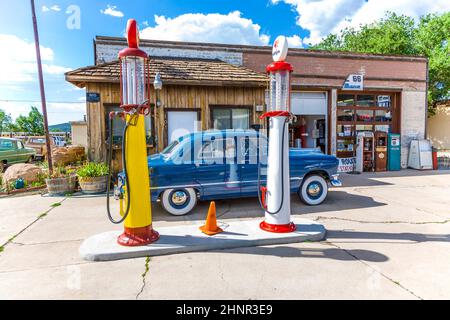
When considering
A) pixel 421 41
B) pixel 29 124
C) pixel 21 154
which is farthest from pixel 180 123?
pixel 29 124

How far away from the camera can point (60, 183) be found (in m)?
7.54

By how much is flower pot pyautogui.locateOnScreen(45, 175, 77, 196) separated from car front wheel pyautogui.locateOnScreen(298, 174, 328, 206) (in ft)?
19.9

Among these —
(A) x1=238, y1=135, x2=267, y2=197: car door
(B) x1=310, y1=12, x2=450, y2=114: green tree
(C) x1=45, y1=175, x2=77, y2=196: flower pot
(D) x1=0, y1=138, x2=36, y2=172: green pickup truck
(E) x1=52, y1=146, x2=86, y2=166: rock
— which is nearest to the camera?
(A) x1=238, y1=135, x2=267, y2=197: car door

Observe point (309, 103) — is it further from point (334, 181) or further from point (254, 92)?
point (334, 181)

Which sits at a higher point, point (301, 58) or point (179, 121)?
point (301, 58)

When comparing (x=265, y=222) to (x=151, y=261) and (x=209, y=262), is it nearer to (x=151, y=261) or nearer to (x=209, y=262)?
(x=209, y=262)

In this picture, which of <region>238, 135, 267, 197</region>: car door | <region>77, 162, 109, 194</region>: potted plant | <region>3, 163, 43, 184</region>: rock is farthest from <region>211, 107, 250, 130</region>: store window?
<region>3, 163, 43, 184</region>: rock

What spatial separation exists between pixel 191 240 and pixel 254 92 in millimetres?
6527

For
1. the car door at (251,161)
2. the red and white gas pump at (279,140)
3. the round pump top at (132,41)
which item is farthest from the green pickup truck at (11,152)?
the red and white gas pump at (279,140)

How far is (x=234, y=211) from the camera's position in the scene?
5.84 meters

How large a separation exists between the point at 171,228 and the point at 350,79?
10178 millimetres

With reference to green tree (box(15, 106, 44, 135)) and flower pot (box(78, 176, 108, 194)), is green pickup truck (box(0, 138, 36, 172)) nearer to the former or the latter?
flower pot (box(78, 176, 108, 194))

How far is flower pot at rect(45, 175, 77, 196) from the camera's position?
749cm

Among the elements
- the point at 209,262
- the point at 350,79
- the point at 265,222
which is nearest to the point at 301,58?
the point at 350,79
